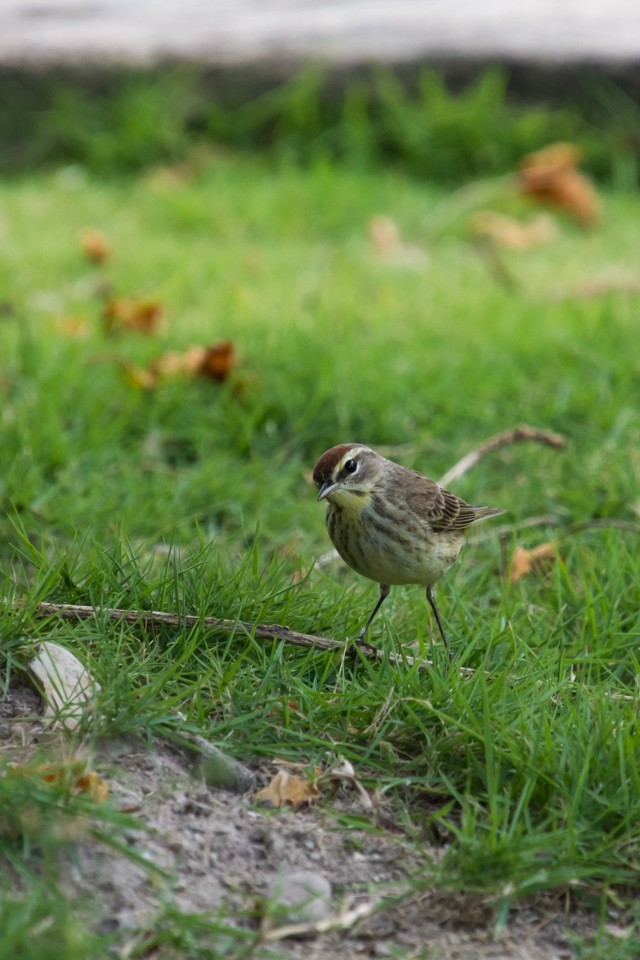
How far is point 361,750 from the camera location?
4.00m

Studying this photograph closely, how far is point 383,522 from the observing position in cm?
484

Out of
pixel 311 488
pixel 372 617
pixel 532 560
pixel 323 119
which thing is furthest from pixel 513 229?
pixel 372 617

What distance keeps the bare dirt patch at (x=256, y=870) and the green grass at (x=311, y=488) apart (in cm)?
9

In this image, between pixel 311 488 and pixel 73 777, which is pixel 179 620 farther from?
pixel 311 488

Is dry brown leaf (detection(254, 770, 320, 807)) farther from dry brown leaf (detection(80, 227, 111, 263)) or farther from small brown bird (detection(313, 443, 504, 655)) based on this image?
dry brown leaf (detection(80, 227, 111, 263))

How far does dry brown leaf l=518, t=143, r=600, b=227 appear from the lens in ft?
34.4

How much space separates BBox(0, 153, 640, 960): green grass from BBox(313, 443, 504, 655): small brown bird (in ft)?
0.63

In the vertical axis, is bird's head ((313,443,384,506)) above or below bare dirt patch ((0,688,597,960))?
above

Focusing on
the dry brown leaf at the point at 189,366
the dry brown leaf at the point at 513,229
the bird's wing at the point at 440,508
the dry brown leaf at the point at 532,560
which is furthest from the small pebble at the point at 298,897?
the dry brown leaf at the point at 513,229

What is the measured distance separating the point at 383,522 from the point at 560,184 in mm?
6491

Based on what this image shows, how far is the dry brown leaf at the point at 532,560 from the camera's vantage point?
5.45 m

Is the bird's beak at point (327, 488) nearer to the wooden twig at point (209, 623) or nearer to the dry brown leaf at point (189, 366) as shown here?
the wooden twig at point (209, 623)

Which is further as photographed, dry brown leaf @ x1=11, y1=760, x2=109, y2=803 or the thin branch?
the thin branch

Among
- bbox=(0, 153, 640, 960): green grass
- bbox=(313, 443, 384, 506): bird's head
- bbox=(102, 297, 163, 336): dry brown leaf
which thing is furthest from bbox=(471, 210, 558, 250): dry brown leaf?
bbox=(313, 443, 384, 506): bird's head
